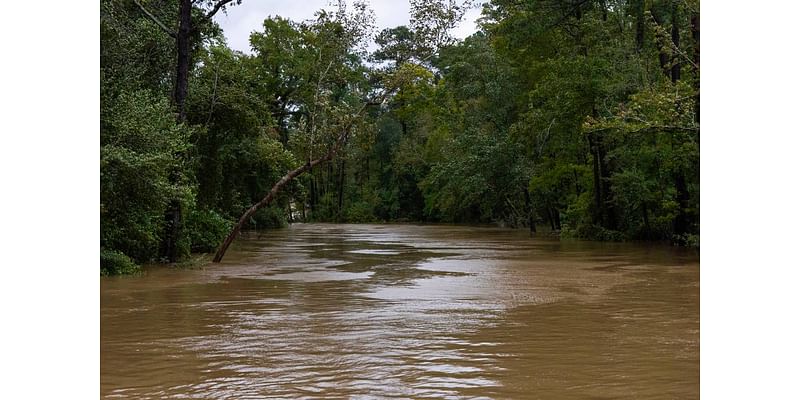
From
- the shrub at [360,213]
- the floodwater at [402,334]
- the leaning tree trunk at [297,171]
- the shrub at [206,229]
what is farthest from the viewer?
the shrub at [360,213]

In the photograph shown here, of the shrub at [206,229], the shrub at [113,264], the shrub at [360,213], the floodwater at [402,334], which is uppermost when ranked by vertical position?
the shrub at [360,213]

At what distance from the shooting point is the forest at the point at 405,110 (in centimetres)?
2016

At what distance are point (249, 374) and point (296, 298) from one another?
6431 millimetres

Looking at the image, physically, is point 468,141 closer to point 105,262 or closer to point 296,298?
point 105,262

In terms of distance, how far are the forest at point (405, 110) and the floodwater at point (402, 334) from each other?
278 cm

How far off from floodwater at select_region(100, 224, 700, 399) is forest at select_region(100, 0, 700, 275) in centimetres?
278

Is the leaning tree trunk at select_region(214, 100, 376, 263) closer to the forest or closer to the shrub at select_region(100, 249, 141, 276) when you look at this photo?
the forest

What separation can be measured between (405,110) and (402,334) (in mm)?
46360

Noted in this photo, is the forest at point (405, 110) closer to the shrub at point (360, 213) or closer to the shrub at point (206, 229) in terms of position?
the shrub at point (206, 229)

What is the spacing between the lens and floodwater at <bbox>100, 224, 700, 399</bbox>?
744 cm

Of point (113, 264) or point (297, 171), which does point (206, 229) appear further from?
point (113, 264)

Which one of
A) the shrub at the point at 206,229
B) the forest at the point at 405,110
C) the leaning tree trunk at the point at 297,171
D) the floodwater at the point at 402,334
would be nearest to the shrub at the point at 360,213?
the forest at the point at 405,110

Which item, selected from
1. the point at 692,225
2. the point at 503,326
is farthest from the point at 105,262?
the point at 692,225

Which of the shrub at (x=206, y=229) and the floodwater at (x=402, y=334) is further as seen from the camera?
the shrub at (x=206, y=229)
